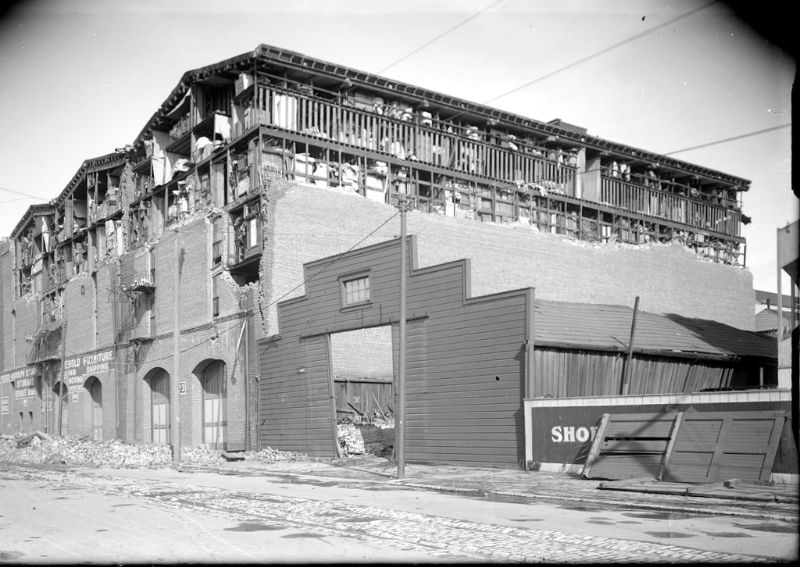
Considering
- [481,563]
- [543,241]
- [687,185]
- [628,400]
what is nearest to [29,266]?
[543,241]

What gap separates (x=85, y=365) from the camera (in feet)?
162

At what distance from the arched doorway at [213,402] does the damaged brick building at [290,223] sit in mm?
132

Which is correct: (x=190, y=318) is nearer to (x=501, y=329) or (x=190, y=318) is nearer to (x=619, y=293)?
(x=501, y=329)

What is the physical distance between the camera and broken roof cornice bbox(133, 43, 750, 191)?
Answer: 35188 millimetres

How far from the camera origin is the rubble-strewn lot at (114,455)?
30625 millimetres

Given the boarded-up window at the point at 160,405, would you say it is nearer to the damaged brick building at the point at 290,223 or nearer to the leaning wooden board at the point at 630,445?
the damaged brick building at the point at 290,223

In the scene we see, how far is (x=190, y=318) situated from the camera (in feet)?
124

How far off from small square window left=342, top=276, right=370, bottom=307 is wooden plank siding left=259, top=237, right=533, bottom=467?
270 mm

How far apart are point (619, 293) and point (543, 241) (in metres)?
5.99

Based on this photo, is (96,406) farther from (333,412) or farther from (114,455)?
(333,412)

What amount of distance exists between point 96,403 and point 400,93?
88.4ft

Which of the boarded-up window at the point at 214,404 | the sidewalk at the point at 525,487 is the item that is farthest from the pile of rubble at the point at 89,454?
the sidewalk at the point at 525,487

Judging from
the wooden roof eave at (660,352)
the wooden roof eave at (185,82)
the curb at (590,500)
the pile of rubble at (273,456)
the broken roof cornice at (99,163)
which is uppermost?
the wooden roof eave at (185,82)

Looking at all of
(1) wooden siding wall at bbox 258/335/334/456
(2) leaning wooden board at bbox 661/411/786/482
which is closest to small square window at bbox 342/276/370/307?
(1) wooden siding wall at bbox 258/335/334/456
